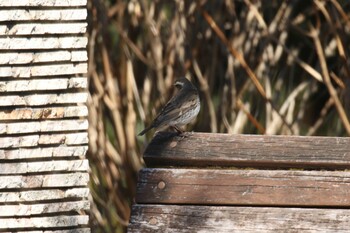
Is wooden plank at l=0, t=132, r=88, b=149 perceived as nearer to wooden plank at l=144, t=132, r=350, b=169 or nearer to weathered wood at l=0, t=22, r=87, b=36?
weathered wood at l=0, t=22, r=87, b=36

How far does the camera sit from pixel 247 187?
342 centimetres

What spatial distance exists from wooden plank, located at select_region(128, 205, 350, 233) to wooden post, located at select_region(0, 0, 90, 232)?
99cm

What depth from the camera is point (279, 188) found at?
3408 millimetres

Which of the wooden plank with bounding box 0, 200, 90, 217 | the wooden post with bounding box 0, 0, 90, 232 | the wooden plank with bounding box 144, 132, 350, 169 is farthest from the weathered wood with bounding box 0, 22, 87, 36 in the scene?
the wooden plank with bounding box 144, 132, 350, 169

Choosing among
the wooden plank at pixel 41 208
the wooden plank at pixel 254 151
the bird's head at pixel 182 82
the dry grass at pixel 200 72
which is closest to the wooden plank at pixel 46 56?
the wooden plank at pixel 41 208

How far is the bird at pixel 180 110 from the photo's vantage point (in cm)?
525

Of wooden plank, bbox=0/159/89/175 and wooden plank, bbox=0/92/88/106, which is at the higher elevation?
wooden plank, bbox=0/92/88/106

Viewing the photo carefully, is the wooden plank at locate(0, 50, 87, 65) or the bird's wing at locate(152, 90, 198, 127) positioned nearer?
the wooden plank at locate(0, 50, 87, 65)

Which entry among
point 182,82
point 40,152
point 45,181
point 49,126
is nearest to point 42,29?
point 49,126

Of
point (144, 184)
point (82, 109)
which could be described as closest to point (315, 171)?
point (144, 184)

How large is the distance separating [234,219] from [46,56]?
4.26ft

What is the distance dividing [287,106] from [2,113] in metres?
2.52

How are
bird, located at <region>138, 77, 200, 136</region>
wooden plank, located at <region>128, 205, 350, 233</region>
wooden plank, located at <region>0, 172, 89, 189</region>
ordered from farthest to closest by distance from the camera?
bird, located at <region>138, 77, 200, 136</region>, wooden plank, located at <region>0, 172, 89, 189</region>, wooden plank, located at <region>128, 205, 350, 233</region>

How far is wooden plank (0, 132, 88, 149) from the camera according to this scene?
4309mm
